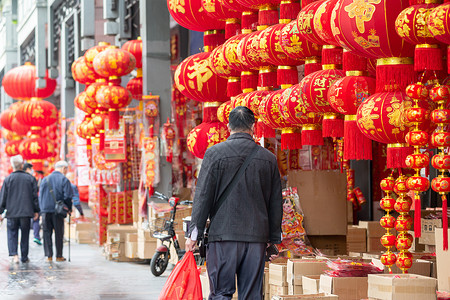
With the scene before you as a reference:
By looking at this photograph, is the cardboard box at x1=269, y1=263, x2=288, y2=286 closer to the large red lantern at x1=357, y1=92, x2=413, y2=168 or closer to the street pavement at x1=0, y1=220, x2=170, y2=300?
the large red lantern at x1=357, y1=92, x2=413, y2=168

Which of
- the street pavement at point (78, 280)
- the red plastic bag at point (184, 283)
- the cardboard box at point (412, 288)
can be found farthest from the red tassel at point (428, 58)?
the street pavement at point (78, 280)

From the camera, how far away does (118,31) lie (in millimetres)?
16094

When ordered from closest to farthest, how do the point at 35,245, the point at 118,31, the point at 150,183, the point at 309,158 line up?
the point at 309,158, the point at 150,183, the point at 118,31, the point at 35,245

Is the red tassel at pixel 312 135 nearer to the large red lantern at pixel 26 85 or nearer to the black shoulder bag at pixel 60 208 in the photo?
the black shoulder bag at pixel 60 208

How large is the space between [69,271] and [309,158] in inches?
207

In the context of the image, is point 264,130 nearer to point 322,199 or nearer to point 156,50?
point 322,199

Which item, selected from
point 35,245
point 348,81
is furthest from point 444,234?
point 35,245

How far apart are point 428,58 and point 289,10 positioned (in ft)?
8.74

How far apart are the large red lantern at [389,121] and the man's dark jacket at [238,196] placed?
0.74 metres

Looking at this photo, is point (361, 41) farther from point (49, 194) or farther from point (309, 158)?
point (49, 194)

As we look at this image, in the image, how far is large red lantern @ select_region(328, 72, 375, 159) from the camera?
6953mm

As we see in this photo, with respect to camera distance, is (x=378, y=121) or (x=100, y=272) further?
(x=100, y=272)

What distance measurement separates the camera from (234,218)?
6320 millimetres

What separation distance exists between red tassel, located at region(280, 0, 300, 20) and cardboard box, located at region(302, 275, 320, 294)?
246 centimetres
